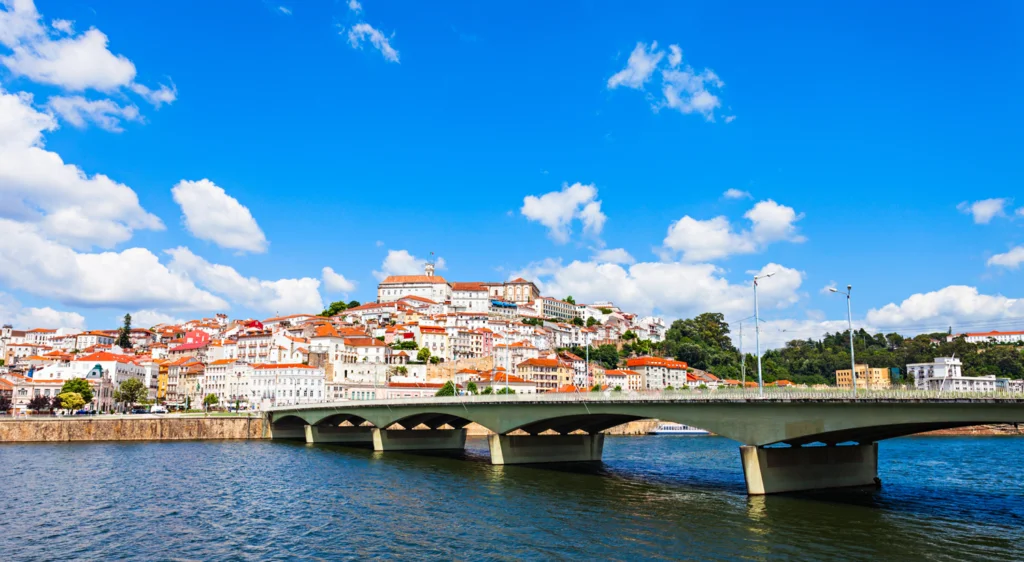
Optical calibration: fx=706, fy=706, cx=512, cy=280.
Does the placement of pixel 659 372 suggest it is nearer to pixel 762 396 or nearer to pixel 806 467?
pixel 806 467

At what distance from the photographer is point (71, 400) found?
99500 millimetres

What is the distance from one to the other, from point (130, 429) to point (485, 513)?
2601 inches

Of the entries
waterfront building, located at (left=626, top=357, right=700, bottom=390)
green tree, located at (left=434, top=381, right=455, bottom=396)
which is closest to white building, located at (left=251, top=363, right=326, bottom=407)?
green tree, located at (left=434, top=381, right=455, bottom=396)

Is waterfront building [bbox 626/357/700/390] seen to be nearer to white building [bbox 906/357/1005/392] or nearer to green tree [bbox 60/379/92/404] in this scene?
white building [bbox 906/357/1005/392]

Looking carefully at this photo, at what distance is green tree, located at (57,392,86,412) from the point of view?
9919cm

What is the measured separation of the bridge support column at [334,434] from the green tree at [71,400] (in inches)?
1628

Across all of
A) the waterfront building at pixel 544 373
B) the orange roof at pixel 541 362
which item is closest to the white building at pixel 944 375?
the waterfront building at pixel 544 373

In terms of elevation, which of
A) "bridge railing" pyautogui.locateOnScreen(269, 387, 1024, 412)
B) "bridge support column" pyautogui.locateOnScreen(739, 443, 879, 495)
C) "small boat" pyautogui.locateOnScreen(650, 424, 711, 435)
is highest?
"bridge railing" pyautogui.locateOnScreen(269, 387, 1024, 412)

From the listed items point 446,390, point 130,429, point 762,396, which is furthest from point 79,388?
point 762,396

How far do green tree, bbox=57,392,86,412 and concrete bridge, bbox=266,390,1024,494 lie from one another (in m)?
62.8

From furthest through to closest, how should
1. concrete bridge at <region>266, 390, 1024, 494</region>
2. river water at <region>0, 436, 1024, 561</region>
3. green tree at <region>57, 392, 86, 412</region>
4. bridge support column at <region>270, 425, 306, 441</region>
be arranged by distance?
green tree at <region>57, 392, 86, 412</region>
bridge support column at <region>270, 425, 306, 441</region>
concrete bridge at <region>266, 390, 1024, 494</region>
river water at <region>0, 436, 1024, 561</region>

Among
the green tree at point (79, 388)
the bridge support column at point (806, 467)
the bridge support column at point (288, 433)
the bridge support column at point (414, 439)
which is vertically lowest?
the bridge support column at point (288, 433)

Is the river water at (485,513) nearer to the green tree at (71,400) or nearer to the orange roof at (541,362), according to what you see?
the green tree at (71,400)

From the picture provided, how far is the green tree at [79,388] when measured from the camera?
10488 centimetres
